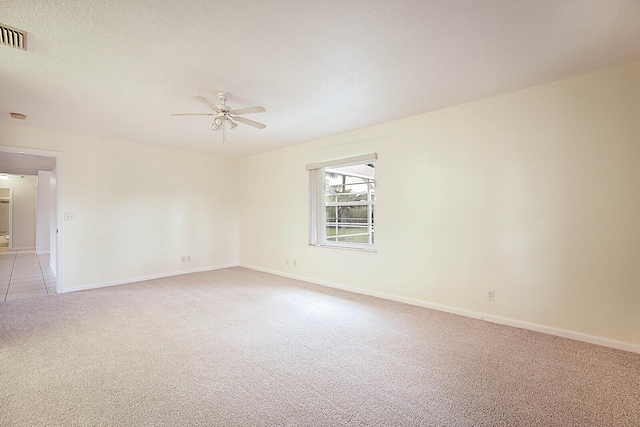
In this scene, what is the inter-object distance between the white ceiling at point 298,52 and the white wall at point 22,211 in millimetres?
8241

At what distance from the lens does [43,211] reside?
8664 mm

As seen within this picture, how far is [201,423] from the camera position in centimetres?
166

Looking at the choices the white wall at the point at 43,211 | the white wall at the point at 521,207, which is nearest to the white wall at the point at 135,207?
the white wall at the point at 521,207

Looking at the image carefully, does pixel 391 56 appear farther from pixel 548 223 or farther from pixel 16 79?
pixel 16 79

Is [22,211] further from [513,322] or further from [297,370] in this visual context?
[513,322]

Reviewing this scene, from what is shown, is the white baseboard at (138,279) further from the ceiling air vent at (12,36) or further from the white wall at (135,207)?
the ceiling air vent at (12,36)

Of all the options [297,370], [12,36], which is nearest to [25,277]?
Result: [12,36]

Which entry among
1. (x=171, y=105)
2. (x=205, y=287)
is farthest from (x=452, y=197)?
(x=205, y=287)

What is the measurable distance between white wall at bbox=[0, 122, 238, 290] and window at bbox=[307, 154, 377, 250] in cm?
240

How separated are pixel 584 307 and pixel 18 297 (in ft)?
22.7

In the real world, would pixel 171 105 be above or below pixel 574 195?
above

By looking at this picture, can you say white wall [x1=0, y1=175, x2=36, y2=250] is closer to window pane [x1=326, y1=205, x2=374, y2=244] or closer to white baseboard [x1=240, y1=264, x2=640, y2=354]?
window pane [x1=326, y1=205, x2=374, y2=244]

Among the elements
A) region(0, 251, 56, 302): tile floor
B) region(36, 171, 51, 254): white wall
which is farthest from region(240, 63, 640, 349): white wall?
region(36, 171, 51, 254): white wall

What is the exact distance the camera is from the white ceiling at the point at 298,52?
185 centimetres
